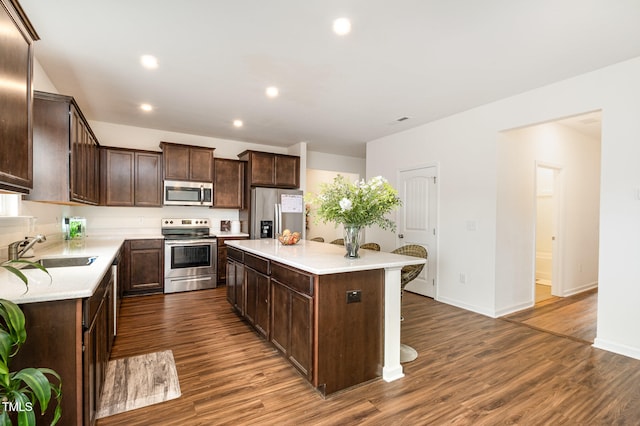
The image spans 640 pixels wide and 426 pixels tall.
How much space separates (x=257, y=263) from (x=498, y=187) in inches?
126

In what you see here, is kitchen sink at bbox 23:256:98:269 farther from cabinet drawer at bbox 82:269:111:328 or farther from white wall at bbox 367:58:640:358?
white wall at bbox 367:58:640:358

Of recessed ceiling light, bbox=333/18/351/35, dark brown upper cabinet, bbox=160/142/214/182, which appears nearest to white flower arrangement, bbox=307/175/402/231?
recessed ceiling light, bbox=333/18/351/35

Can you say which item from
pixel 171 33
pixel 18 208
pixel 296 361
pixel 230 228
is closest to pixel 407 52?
pixel 171 33

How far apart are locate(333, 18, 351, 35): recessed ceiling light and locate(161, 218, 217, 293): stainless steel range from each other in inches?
156

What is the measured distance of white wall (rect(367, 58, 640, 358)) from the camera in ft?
9.55

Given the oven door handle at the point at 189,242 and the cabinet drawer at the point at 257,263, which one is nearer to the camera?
the cabinet drawer at the point at 257,263

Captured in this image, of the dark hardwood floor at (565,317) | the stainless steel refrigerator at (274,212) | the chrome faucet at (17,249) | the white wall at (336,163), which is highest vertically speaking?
the white wall at (336,163)

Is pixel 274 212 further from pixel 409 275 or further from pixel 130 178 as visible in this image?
pixel 409 275

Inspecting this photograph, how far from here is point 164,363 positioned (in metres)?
2.64

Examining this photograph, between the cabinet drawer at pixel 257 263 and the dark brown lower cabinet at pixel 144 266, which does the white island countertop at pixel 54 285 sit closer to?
the cabinet drawer at pixel 257 263

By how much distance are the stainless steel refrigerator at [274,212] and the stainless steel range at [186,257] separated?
2.85 feet

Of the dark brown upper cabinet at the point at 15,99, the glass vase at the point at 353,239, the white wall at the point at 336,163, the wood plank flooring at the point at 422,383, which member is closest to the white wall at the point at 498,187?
the wood plank flooring at the point at 422,383

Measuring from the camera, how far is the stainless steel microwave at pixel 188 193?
5.21 m

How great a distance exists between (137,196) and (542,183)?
7.46m
